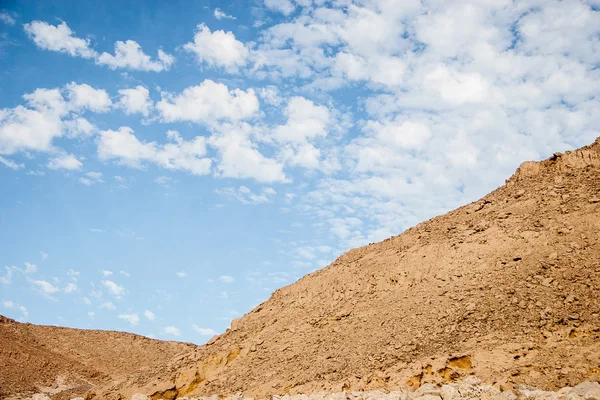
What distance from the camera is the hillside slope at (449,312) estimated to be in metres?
15.2

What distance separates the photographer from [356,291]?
74.9 ft

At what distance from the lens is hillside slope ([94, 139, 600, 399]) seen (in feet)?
49.7

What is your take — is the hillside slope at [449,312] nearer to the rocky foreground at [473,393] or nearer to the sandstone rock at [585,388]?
the rocky foreground at [473,393]

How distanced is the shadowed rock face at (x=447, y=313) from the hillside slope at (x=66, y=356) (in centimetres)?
982

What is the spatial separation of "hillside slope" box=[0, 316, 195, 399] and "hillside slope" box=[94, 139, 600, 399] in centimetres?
1029

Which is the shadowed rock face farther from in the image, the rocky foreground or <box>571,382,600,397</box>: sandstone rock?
<box>571,382,600,397</box>: sandstone rock

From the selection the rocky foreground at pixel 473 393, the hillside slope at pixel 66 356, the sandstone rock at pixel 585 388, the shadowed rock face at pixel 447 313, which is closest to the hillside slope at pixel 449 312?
the shadowed rock face at pixel 447 313

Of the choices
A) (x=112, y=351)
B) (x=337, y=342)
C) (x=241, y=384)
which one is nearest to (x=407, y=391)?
(x=337, y=342)

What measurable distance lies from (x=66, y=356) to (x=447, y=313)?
3430 cm

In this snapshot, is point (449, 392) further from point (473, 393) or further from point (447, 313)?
point (447, 313)

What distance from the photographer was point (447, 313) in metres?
18.1

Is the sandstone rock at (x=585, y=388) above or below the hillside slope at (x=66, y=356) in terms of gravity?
below

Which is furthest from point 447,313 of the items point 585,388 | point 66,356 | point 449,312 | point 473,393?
point 66,356

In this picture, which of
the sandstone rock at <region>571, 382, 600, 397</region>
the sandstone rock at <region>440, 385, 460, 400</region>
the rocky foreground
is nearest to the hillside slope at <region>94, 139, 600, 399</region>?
the rocky foreground
